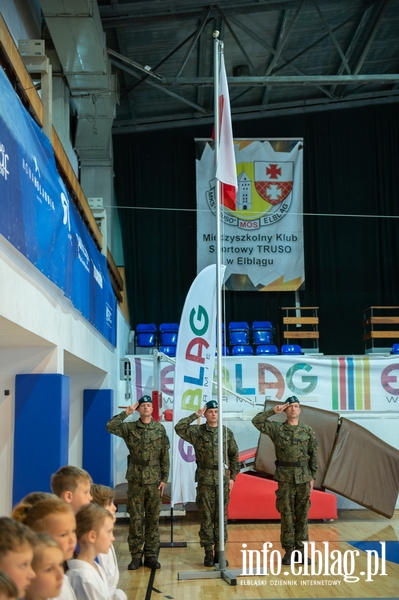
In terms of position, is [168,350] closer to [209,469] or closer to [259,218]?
[259,218]

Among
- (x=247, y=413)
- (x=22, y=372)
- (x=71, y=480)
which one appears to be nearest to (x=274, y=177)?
(x=247, y=413)

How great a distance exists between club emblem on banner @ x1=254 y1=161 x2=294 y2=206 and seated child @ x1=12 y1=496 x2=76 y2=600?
15.0 metres

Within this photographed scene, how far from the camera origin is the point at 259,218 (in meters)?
17.3

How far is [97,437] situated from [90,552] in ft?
26.5

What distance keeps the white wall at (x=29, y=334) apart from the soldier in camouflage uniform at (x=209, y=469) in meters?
1.44

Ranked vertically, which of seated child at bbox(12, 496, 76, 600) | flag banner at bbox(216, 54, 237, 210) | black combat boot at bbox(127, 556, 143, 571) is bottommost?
black combat boot at bbox(127, 556, 143, 571)

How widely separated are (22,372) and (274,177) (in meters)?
12.1

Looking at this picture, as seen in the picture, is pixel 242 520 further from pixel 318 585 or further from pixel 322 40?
pixel 322 40

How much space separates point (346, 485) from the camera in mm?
10156

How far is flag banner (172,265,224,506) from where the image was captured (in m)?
7.63

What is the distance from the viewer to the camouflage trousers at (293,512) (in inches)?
277

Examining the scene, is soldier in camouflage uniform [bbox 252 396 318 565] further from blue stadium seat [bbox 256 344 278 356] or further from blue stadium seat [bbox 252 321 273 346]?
blue stadium seat [bbox 252 321 273 346]

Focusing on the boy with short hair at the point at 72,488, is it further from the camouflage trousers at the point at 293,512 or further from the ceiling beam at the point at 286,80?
the ceiling beam at the point at 286,80

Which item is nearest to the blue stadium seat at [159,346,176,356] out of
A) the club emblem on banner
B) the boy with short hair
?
the club emblem on banner
